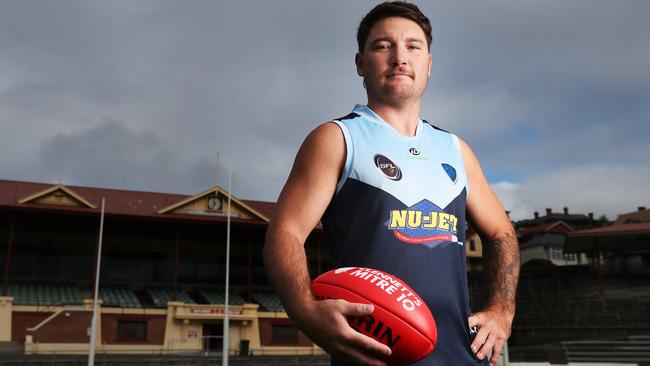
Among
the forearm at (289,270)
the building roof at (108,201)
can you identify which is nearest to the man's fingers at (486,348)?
the forearm at (289,270)

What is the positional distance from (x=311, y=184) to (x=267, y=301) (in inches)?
1435

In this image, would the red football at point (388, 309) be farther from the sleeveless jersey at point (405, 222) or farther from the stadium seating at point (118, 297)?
the stadium seating at point (118, 297)

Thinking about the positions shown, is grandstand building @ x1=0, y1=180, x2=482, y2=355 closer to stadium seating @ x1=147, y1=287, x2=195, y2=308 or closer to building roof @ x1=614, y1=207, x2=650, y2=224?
stadium seating @ x1=147, y1=287, x2=195, y2=308

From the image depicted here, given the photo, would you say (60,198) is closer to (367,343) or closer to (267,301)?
(267,301)

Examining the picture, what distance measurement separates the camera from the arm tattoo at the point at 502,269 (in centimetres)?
257

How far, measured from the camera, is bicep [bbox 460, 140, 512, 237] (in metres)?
2.78

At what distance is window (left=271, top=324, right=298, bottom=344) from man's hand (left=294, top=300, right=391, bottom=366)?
34424mm

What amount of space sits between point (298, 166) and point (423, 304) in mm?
777

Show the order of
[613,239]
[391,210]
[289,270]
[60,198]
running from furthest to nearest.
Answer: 1. [613,239]
2. [60,198]
3. [391,210]
4. [289,270]

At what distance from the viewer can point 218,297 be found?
36.6 m

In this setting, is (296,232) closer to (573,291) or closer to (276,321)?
(276,321)

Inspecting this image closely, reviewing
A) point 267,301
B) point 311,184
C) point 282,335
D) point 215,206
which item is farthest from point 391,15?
point 267,301

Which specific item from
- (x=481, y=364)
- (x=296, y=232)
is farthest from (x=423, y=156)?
(x=481, y=364)

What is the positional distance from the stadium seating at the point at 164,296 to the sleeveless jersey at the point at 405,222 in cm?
3352
